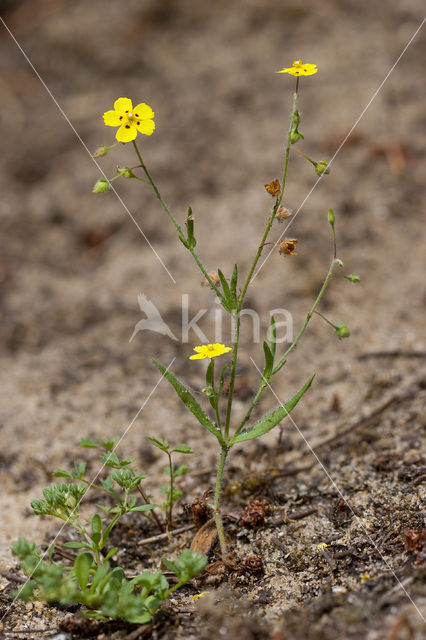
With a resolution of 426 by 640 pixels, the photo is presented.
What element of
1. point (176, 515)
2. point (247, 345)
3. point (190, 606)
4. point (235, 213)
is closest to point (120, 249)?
point (235, 213)

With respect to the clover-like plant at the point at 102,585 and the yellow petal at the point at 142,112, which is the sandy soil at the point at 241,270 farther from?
the yellow petal at the point at 142,112

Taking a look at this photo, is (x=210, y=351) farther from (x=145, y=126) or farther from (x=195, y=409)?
(x=145, y=126)

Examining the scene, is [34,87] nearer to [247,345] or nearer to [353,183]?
[353,183]

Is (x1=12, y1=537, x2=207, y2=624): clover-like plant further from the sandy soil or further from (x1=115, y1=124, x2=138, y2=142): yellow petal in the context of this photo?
(x1=115, y1=124, x2=138, y2=142): yellow petal

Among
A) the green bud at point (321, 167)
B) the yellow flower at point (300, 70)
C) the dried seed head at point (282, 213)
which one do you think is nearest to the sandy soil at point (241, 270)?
the dried seed head at point (282, 213)

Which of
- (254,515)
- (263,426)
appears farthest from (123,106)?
(254,515)

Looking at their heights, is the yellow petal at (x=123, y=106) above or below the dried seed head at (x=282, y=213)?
above
